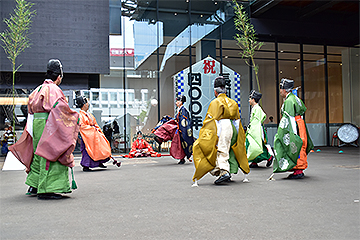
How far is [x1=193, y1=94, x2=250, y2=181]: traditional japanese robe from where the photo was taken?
18.1 ft

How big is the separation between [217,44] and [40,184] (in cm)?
1222

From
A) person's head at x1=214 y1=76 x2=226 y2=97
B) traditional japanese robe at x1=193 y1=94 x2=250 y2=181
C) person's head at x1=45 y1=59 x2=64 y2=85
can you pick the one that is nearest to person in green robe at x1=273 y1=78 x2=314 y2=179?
traditional japanese robe at x1=193 y1=94 x2=250 y2=181

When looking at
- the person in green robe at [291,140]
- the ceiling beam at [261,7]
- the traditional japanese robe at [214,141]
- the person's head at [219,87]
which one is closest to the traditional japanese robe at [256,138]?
the person in green robe at [291,140]

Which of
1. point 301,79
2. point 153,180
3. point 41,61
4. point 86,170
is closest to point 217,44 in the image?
point 301,79

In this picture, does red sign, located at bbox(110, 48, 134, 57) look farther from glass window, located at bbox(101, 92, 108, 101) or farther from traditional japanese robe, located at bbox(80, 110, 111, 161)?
traditional japanese robe, located at bbox(80, 110, 111, 161)

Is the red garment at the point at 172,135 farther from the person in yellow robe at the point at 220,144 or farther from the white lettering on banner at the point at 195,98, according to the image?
the white lettering on banner at the point at 195,98

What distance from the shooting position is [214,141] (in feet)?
18.4

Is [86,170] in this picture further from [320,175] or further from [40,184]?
[320,175]

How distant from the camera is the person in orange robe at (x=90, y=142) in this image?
314 inches

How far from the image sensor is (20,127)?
13.0 metres

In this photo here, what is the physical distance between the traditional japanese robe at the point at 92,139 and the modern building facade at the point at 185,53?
5.39 m

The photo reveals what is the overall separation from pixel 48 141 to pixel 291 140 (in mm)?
3772

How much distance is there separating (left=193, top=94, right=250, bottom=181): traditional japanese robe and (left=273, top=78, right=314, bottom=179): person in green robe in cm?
63

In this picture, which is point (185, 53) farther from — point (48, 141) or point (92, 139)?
point (48, 141)
